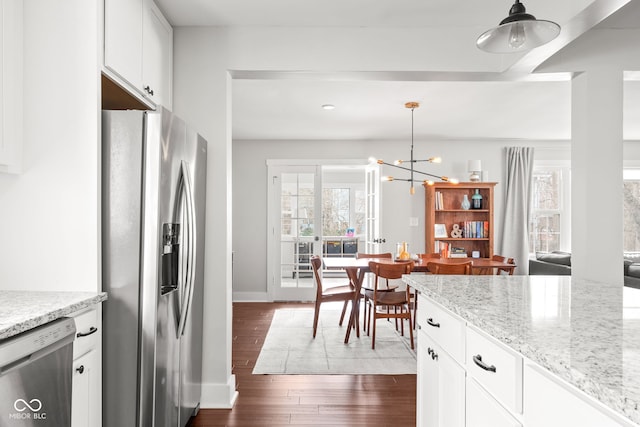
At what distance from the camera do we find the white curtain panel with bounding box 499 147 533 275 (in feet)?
21.0

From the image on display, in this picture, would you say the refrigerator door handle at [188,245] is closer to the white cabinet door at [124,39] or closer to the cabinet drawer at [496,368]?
the white cabinet door at [124,39]

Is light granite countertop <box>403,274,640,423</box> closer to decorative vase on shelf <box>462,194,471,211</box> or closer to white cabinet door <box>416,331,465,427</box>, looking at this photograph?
white cabinet door <box>416,331,465,427</box>

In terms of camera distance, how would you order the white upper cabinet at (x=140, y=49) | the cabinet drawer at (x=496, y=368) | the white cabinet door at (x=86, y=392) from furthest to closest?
the white upper cabinet at (x=140, y=49)
the white cabinet door at (x=86, y=392)
the cabinet drawer at (x=496, y=368)

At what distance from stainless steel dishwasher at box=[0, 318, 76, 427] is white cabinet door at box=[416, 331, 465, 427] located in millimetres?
1400

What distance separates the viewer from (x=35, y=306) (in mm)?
1529

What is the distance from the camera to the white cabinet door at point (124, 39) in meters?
1.91

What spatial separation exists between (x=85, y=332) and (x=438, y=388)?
4.81 ft

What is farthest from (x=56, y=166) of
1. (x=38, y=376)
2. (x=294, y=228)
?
(x=294, y=228)

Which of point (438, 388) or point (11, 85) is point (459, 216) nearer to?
point (438, 388)

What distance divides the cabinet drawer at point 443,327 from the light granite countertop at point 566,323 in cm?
5

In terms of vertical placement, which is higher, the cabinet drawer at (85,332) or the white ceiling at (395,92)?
the white ceiling at (395,92)

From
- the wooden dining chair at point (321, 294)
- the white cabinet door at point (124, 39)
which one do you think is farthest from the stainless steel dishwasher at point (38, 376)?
the wooden dining chair at point (321, 294)

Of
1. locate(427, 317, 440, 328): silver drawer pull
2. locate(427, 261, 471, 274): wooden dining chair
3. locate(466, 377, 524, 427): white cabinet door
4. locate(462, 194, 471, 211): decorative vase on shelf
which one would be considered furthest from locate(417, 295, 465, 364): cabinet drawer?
locate(462, 194, 471, 211): decorative vase on shelf

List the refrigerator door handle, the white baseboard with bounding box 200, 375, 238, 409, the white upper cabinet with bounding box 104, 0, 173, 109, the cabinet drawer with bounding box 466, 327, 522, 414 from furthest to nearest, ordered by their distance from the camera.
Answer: the white baseboard with bounding box 200, 375, 238, 409 < the refrigerator door handle < the white upper cabinet with bounding box 104, 0, 173, 109 < the cabinet drawer with bounding box 466, 327, 522, 414
